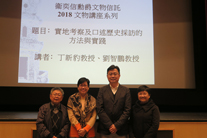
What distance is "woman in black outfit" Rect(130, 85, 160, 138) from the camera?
2.14 m

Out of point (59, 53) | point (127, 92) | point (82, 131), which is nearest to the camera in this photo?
point (82, 131)

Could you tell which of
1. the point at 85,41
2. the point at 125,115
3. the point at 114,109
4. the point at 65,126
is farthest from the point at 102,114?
the point at 85,41

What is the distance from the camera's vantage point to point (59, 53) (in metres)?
3.31

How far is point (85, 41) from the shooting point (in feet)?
11.0

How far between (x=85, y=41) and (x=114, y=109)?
60.4 inches

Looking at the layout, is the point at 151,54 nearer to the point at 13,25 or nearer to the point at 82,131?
the point at 82,131

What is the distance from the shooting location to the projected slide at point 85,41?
3287 millimetres

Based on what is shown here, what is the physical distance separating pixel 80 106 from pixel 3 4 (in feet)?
8.05

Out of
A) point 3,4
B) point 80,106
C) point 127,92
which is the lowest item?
point 80,106

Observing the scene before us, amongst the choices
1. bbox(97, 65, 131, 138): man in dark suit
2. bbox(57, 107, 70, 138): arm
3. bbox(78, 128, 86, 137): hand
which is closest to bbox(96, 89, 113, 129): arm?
bbox(97, 65, 131, 138): man in dark suit

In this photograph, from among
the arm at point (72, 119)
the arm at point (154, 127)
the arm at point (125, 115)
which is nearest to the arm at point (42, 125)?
the arm at point (72, 119)

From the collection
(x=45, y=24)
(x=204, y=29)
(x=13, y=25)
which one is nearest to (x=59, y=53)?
(x=45, y=24)

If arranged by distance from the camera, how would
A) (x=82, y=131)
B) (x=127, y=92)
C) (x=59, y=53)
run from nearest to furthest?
(x=82, y=131) → (x=127, y=92) → (x=59, y=53)

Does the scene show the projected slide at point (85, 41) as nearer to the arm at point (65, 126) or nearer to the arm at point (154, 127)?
the arm at point (65, 126)
